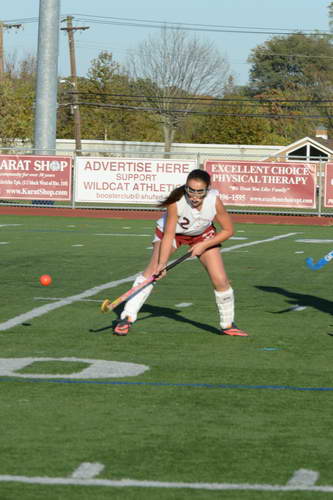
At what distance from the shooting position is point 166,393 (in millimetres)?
7410

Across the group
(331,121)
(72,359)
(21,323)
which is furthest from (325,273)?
(331,121)

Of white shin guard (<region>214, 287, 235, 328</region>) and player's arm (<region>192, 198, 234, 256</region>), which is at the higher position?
player's arm (<region>192, 198, 234, 256</region>)

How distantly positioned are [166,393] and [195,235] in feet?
9.17

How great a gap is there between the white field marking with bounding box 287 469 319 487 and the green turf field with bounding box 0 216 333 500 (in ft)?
0.03

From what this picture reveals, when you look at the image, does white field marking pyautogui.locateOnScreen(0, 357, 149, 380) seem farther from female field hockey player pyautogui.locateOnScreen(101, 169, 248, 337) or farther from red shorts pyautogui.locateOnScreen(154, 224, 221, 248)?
red shorts pyautogui.locateOnScreen(154, 224, 221, 248)

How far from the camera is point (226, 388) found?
7.62 metres

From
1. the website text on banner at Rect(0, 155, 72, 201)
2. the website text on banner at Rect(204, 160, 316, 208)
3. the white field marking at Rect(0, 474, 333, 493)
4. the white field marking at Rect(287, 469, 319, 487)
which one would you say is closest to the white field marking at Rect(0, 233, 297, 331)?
the white field marking at Rect(0, 474, 333, 493)

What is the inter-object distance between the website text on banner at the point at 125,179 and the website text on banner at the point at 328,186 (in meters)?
3.86

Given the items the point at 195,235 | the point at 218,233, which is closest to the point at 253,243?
the point at 195,235

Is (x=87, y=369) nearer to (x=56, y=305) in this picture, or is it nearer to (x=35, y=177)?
(x=56, y=305)

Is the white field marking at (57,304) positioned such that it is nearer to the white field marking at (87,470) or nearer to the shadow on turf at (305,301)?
the shadow on turf at (305,301)

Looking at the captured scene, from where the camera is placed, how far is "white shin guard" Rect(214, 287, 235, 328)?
1003cm

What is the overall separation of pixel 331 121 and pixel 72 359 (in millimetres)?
84871

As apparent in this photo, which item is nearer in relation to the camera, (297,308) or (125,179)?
(297,308)
